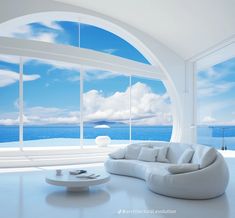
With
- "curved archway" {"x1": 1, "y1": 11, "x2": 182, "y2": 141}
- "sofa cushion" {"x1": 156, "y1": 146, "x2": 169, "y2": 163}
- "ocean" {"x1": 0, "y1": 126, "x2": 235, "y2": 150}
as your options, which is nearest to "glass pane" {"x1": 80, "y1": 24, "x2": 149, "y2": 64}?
"ocean" {"x1": 0, "y1": 126, "x2": 235, "y2": 150}

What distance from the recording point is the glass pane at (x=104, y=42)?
1568cm

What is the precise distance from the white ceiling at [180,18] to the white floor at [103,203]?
14.8ft

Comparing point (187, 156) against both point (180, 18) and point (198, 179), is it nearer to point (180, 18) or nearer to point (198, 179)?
point (198, 179)

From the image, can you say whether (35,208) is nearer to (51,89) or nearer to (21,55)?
(21,55)

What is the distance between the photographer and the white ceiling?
283 inches

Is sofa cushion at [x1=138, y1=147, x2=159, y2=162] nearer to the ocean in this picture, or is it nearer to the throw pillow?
the throw pillow

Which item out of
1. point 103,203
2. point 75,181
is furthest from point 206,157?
point 75,181

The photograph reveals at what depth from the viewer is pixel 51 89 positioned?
45.9ft

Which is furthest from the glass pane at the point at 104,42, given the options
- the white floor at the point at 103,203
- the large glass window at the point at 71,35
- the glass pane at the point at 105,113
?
the white floor at the point at 103,203

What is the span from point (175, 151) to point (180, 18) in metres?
4.21

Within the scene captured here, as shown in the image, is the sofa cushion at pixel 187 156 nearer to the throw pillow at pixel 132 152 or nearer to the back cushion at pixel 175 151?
the back cushion at pixel 175 151

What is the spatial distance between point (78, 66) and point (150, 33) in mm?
2932

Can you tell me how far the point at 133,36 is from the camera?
360 inches

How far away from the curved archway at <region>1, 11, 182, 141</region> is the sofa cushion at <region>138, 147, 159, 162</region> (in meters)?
3.85
